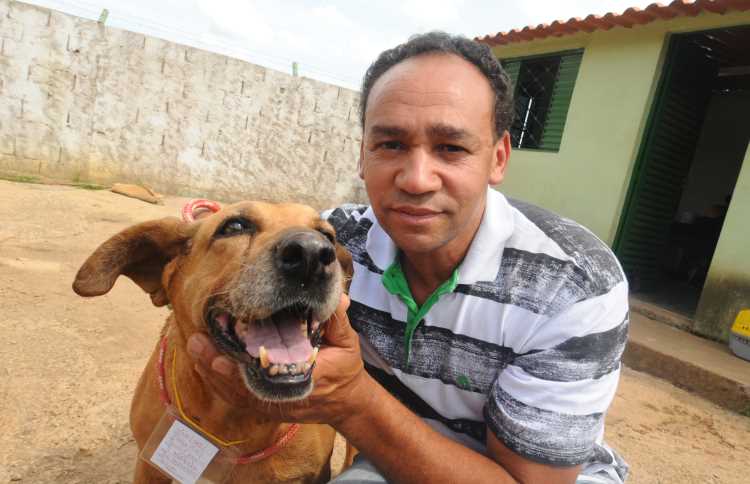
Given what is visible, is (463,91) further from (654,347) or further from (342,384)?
(654,347)

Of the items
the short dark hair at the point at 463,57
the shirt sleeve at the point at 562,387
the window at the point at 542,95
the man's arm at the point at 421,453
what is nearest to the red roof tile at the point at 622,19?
the window at the point at 542,95

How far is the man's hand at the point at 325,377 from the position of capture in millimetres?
1544

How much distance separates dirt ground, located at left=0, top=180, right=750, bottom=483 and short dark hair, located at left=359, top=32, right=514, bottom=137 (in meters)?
2.20

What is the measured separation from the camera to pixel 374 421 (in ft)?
5.40

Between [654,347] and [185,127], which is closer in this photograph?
[654,347]

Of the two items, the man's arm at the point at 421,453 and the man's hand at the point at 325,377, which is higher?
the man's hand at the point at 325,377

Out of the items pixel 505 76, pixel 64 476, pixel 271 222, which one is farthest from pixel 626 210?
pixel 64 476

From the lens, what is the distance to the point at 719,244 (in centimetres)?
546

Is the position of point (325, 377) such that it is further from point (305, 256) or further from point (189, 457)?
point (189, 457)

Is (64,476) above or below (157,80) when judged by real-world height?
below

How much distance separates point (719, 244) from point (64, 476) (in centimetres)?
617

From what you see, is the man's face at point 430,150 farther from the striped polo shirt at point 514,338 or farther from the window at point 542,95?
the window at point 542,95

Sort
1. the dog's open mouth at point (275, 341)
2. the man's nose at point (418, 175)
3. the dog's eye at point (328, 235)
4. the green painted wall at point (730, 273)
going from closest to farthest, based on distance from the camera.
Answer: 1. the dog's open mouth at point (275, 341)
2. the man's nose at point (418, 175)
3. the dog's eye at point (328, 235)
4. the green painted wall at point (730, 273)

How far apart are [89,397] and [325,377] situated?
196 centimetres
